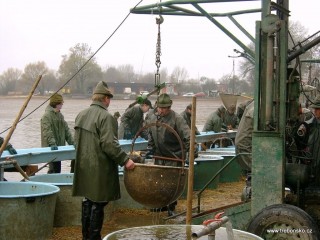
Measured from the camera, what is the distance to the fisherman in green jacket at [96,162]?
629cm

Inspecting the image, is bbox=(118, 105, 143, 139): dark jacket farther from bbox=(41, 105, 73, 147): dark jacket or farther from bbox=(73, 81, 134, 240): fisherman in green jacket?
bbox=(73, 81, 134, 240): fisherman in green jacket

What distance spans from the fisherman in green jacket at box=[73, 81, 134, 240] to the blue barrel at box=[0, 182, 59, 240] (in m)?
0.48

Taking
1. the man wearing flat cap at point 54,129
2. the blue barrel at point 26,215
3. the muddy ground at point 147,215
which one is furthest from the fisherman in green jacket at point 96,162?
the man wearing flat cap at point 54,129

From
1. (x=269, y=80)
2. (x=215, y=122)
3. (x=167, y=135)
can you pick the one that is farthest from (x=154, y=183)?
(x=215, y=122)

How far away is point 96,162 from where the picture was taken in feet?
20.8

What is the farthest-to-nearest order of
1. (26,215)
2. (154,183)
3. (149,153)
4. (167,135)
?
(149,153), (167,135), (26,215), (154,183)

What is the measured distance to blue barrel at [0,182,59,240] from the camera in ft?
21.0

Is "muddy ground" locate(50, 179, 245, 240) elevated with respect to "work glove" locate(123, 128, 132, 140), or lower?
lower

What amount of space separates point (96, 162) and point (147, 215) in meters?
2.56

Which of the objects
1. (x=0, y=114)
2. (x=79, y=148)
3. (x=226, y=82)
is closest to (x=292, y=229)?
(x=79, y=148)

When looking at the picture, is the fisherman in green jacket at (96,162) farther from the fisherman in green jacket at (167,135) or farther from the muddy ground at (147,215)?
the fisherman in green jacket at (167,135)

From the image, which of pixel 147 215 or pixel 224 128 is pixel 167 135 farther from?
pixel 224 128

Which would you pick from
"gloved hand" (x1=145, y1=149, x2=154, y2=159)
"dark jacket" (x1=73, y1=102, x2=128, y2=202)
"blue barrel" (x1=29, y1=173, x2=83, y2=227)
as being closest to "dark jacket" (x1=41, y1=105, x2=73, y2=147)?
"gloved hand" (x1=145, y1=149, x2=154, y2=159)

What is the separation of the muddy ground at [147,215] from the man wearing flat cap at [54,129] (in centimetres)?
190
